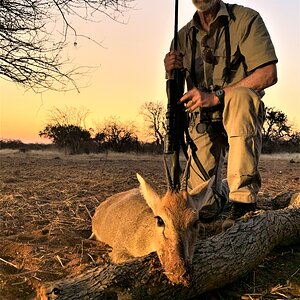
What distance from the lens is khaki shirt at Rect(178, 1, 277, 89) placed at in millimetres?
5750

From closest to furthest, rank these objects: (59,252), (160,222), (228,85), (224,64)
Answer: (160,222), (59,252), (228,85), (224,64)

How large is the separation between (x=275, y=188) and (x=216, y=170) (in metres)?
5.17

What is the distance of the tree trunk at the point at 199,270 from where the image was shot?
3.16m

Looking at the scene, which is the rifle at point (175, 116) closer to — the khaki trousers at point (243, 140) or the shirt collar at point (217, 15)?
the shirt collar at point (217, 15)

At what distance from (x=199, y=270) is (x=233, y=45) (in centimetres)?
353

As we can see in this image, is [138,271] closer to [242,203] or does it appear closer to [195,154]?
[242,203]

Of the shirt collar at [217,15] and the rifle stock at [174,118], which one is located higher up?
the shirt collar at [217,15]

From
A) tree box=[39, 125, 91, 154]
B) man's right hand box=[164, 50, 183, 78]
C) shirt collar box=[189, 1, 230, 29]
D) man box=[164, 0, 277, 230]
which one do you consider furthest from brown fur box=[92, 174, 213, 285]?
Answer: tree box=[39, 125, 91, 154]

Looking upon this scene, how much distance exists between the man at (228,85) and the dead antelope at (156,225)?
39.3 inches

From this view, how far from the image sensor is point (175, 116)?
5977 millimetres

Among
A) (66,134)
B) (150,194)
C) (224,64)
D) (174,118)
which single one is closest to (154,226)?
(150,194)

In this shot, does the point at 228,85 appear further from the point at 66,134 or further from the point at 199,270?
the point at 66,134

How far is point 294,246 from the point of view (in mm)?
5180

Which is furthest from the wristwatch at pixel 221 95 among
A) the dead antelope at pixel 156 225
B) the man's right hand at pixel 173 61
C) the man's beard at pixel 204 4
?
the dead antelope at pixel 156 225
